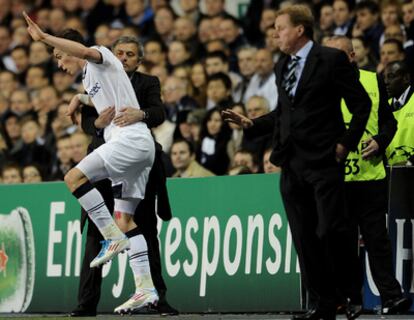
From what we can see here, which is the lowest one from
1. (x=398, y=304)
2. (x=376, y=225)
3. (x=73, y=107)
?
(x=398, y=304)

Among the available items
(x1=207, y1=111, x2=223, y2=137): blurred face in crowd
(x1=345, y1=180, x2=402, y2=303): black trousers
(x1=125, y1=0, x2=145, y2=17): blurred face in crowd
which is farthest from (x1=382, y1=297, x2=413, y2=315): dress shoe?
(x1=125, y1=0, x2=145, y2=17): blurred face in crowd

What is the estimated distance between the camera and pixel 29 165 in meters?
18.5

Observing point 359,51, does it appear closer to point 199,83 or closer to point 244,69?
point 244,69

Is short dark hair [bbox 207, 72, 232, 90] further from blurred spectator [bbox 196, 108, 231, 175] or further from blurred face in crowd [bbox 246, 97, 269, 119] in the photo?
blurred face in crowd [bbox 246, 97, 269, 119]

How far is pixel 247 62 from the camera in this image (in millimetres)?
18141

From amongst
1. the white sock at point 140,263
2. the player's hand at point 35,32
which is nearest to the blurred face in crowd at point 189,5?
the white sock at point 140,263

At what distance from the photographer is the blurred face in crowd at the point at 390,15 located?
16.8 m

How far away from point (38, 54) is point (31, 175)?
4.76 meters

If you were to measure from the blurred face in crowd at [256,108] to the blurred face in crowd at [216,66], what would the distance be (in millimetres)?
1869

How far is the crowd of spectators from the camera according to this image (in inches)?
655

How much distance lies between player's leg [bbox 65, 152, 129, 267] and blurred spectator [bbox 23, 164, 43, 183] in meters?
6.12

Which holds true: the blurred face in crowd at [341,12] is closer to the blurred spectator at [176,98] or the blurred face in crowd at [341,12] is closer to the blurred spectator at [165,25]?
the blurred spectator at [176,98]

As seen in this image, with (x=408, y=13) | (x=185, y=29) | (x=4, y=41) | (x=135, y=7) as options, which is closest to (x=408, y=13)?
(x=408, y=13)

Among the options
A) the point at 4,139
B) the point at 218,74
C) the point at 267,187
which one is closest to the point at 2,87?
the point at 4,139
